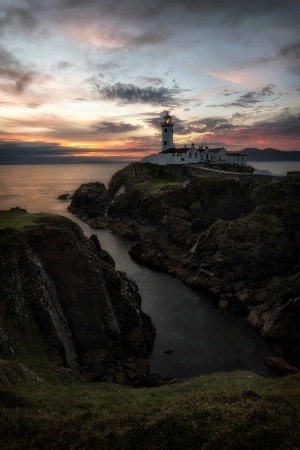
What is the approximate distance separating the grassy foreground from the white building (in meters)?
95.8

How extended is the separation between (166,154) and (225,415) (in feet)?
328

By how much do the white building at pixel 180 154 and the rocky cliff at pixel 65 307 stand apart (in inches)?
2976

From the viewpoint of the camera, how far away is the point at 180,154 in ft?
352

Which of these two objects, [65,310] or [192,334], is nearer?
[65,310]

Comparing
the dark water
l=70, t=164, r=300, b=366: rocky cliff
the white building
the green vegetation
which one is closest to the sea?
the dark water

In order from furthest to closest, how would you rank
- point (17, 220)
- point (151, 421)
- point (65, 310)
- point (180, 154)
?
point (180, 154) → point (17, 220) → point (65, 310) → point (151, 421)

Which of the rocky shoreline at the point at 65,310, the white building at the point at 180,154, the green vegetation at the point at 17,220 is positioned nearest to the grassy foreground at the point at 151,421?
the rocky shoreline at the point at 65,310

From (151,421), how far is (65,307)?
1937 cm

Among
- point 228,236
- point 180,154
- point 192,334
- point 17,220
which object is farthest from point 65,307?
point 180,154

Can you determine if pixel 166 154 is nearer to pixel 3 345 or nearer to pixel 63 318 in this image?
pixel 63 318

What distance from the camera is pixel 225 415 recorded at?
13.9m

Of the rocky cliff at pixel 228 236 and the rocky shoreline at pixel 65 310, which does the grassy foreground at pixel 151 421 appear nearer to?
the rocky shoreline at pixel 65 310

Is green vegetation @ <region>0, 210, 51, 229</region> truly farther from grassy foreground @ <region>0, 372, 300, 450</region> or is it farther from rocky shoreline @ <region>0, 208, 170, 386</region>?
grassy foreground @ <region>0, 372, 300, 450</region>

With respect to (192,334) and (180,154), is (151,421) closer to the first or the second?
(192,334)
